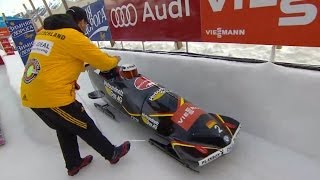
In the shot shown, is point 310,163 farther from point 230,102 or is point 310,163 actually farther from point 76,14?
point 76,14

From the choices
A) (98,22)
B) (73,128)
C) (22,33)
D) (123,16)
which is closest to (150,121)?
(73,128)

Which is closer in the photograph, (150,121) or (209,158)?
(209,158)

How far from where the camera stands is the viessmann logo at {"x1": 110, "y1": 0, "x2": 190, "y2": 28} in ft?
9.57

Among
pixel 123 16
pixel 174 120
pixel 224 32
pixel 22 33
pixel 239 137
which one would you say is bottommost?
pixel 239 137

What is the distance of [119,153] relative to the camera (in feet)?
7.30

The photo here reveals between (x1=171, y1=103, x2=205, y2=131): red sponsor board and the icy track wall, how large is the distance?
55 cm

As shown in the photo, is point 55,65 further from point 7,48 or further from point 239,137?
point 7,48

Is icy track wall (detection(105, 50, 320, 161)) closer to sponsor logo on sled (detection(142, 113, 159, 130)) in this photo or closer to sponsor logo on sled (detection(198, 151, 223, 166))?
sponsor logo on sled (detection(198, 151, 223, 166))

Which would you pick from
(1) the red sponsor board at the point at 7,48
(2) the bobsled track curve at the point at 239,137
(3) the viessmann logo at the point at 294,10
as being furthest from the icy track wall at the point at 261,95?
(1) the red sponsor board at the point at 7,48

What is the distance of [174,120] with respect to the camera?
210 cm

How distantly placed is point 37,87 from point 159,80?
163cm

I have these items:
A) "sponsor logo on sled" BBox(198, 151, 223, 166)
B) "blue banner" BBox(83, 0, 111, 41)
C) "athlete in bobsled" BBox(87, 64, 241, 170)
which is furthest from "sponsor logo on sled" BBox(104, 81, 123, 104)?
"blue banner" BBox(83, 0, 111, 41)

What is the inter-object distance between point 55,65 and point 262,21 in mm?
1555

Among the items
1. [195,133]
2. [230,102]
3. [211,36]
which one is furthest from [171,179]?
[211,36]
